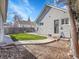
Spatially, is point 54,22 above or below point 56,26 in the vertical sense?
above

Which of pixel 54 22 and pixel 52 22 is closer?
pixel 54 22

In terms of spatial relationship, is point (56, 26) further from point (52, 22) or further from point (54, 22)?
point (52, 22)

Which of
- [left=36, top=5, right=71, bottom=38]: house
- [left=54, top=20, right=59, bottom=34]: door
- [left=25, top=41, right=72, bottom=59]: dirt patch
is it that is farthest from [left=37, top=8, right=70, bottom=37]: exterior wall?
[left=25, top=41, right=72, bottom=59]: dirt patch

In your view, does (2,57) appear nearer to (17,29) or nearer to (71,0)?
(71,0)

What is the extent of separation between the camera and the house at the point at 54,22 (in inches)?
779

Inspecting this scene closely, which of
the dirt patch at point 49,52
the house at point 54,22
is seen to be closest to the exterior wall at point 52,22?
the house at point 54,22

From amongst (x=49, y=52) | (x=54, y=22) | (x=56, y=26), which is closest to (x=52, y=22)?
(x=54, y=22)

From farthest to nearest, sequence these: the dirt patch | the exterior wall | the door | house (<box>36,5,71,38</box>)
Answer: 1. the door
2. house (<box>36,5,71,38</box>)
3. the exterior wall
4. the dirt patch

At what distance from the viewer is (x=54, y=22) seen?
22.0 meters

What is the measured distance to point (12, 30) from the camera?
33.1 metres

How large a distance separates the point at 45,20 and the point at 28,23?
89.1ft

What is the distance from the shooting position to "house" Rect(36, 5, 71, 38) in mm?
19781

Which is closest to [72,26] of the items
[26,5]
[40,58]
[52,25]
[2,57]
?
[40,58]

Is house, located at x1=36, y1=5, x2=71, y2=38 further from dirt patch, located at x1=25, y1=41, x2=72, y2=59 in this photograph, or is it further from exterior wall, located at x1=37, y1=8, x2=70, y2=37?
dirt patch, located at x1=25, y1=41, x2=72, y2=59
